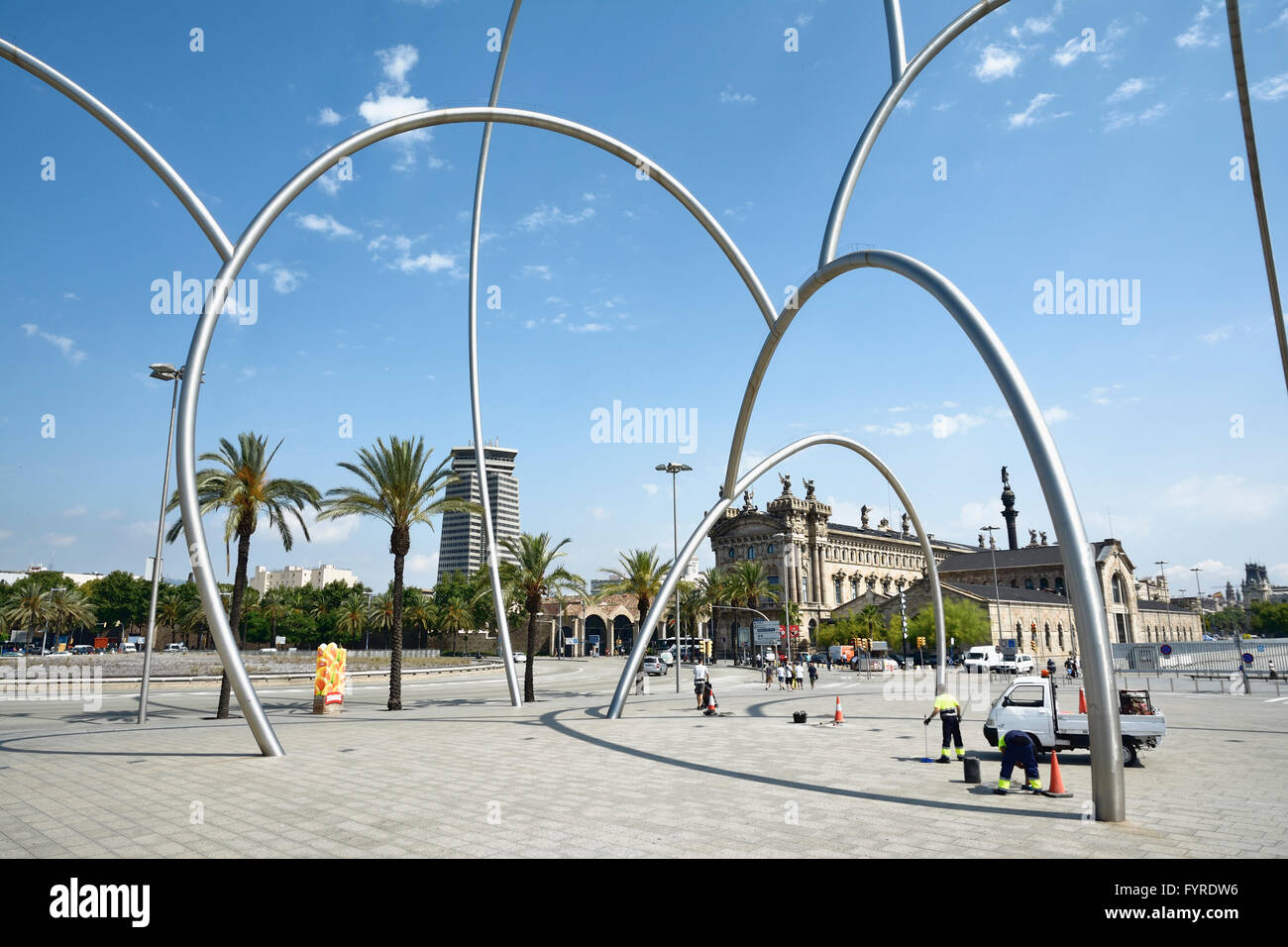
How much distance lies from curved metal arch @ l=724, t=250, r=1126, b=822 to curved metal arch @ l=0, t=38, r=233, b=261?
46.2 ft

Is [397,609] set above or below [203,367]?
below

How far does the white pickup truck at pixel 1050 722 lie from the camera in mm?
13234

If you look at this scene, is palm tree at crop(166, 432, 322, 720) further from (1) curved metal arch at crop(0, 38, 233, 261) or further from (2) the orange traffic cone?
(2) the orange traffic cone

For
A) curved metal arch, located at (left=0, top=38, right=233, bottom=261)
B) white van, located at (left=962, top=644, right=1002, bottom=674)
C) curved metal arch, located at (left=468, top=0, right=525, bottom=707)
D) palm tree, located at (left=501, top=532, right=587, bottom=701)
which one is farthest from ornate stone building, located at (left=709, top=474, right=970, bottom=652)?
curved metal arch, located at (left=0, top=38, right=233, bottom=261)

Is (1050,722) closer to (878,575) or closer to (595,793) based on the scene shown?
(595,793)

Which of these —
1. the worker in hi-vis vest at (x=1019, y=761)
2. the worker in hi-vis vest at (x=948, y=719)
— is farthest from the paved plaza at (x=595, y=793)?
the worker in hi-vis vest at (x=948, y=719)

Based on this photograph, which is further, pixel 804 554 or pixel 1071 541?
pixel 804 554

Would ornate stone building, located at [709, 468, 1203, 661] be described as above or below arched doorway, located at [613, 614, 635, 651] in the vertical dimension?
above

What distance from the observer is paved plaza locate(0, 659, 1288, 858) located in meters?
8.05

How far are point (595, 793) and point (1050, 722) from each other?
870 centimetres

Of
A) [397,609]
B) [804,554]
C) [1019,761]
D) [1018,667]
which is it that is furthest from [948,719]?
[804,554]

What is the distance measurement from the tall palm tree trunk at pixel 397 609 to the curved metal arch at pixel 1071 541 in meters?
19.9

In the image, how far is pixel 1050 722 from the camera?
13.7 meters

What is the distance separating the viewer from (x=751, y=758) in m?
14.5
